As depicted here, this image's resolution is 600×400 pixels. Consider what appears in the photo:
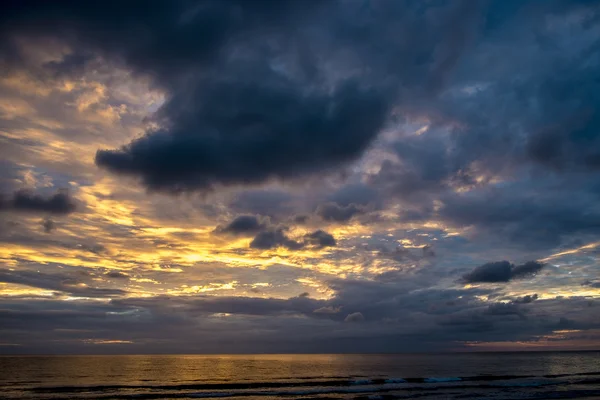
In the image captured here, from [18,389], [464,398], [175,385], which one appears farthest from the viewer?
→ [175,385]

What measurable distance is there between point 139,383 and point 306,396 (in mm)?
34311

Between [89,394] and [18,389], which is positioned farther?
[18,389]

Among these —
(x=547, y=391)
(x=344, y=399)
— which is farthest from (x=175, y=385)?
(x=547, y=391)

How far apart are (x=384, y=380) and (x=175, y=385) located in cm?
3883

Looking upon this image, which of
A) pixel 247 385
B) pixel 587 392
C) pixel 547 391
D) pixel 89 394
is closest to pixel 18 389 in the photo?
pixel 89 394

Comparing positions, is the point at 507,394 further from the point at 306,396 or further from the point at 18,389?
the point at 18,389

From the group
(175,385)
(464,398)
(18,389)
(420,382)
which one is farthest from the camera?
(420,382)

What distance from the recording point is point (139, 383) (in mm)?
72250

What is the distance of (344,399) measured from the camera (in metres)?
52.5

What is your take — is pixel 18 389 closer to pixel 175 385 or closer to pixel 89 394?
pixel 89 394

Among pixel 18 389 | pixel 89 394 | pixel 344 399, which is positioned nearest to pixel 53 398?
A: pixel 89 394

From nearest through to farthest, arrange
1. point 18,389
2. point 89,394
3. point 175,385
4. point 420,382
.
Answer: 1. point 89,394
2. point 18,389
3. point 175,385
4. point 420,382

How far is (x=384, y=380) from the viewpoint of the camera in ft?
261

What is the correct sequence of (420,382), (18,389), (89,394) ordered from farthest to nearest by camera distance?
(420,382) → (18,389) → (89,394)
